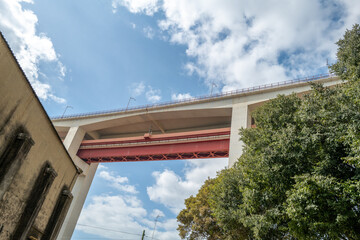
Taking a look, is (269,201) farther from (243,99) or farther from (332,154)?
(243,99)

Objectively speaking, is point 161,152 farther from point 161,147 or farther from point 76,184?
point 76,184

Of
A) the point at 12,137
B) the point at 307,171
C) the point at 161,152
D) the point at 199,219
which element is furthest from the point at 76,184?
the point at 307,171

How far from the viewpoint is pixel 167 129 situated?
119 ft

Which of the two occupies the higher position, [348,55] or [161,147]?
[161,147]

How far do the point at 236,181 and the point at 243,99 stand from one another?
13.7 meters

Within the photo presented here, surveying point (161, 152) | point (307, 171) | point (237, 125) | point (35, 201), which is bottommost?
point (35, 201)

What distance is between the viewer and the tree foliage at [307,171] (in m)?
8.63

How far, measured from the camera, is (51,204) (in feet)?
37.6

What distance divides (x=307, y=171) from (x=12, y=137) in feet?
37.2

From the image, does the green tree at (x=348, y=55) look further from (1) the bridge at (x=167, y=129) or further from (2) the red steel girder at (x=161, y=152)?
(2) the red steel girder at (x=161, y=152)

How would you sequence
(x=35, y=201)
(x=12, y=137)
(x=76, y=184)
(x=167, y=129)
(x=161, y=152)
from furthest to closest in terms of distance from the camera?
1. (x=167, y=129)
2. (x=76, y=184)
3. (x=161, y=152)
4. (x=35, y=201)
5. (x=12, y=137)

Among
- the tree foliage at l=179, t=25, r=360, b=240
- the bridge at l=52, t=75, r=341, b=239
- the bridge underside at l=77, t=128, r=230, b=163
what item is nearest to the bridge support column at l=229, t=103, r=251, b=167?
the bridge at l=52, t=75, r=341, b=239

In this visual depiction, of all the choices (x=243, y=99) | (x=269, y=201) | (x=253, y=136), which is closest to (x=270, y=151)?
(x=269, y=201)

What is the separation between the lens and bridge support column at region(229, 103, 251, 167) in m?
21.5
